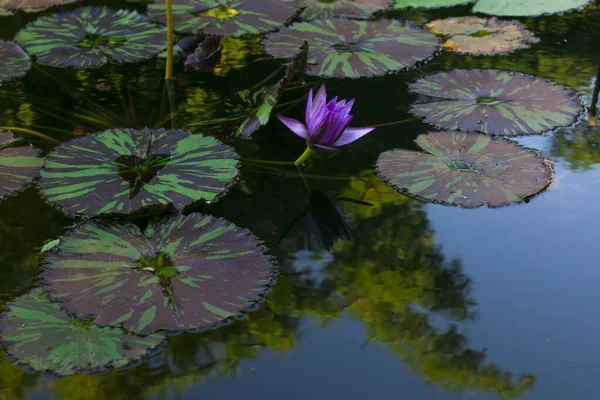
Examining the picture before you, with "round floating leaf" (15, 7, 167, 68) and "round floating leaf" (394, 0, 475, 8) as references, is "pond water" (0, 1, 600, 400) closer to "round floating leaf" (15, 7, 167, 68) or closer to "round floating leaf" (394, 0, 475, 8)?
"round floating leaf" (15, 7, 167, 68)

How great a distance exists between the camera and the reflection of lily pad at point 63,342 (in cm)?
127

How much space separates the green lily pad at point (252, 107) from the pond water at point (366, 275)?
A: 6 centimetres

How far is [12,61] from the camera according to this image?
8.52ft

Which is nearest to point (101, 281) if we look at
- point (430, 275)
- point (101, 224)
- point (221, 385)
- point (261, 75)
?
point (101, 224)

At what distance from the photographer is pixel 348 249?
1.66 metres

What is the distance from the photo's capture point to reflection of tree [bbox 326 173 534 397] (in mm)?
1301

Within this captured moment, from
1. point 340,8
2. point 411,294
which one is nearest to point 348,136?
point 411,294

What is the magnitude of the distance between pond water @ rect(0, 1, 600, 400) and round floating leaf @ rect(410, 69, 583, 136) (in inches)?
1.9

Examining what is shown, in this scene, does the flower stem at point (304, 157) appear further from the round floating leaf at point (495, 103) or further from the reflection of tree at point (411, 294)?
the round floating leaf at point (495, 103)

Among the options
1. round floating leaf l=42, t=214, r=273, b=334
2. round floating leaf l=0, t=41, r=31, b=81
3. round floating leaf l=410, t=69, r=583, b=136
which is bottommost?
round floating leaf l=42, t=214, r=273, b=334

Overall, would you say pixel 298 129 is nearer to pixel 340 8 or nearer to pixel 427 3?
pixel 340 8

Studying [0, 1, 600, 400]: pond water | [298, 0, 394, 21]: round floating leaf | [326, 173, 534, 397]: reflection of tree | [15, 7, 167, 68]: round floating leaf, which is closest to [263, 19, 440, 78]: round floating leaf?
[0, 1, 600, 400]: pond water

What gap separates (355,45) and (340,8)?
0.51 metres

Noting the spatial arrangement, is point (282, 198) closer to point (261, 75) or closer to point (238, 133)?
point (238, 133)
